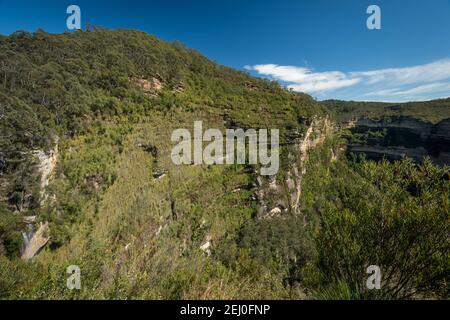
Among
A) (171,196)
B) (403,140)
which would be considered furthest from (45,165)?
(403,140)

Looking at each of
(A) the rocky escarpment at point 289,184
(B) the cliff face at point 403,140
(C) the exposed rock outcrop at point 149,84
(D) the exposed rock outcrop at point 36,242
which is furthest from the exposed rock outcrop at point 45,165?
(B) the cliff face at point 403,140

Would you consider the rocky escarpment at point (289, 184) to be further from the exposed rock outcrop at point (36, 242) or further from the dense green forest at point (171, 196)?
the exposed rock outcrop at point (36, 242)

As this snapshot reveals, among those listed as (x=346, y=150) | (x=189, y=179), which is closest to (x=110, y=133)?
(x=189, y=179)

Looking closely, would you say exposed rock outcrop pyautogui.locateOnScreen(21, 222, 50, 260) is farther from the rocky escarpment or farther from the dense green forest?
the rocky escarpment

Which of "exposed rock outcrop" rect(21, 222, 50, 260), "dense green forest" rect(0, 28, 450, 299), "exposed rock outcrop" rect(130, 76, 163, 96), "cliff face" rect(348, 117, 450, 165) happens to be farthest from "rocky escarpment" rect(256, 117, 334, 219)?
"cliff face" rect(348, 117, 450, 165)

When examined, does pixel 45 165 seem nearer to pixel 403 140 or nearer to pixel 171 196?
pixel 171 196
